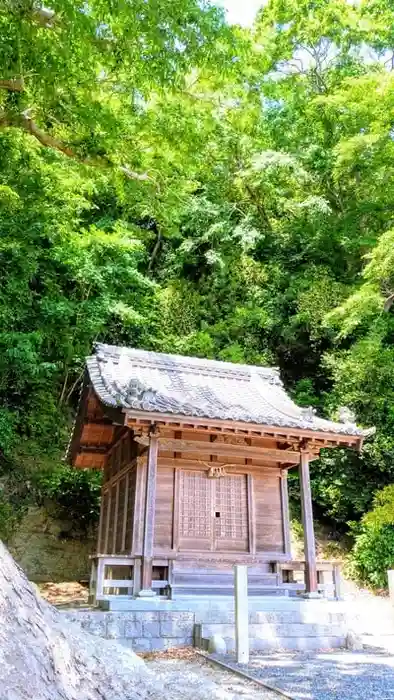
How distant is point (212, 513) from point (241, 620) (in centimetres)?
349

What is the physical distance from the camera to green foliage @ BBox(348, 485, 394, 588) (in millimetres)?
13070

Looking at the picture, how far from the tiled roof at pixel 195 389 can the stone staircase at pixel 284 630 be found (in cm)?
306

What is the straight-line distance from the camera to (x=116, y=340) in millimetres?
20344

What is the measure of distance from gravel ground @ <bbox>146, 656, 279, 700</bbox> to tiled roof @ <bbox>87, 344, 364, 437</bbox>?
3593mm

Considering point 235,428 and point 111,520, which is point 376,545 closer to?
point 235,428

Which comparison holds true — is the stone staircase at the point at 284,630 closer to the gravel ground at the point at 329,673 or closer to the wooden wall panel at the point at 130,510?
the gravel ground at the point at 329,673

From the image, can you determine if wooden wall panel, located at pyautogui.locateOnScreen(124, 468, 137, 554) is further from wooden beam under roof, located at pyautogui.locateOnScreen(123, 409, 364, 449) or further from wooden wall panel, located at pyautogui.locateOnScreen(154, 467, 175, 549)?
wooden beam under roof, located at pyautogui.locateOnScreen(123, 409, 364, 449)

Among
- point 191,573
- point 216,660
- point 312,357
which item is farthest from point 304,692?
point 312,357

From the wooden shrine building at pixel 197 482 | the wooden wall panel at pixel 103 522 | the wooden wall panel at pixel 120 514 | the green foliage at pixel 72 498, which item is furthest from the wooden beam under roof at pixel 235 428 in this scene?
the green foliage at pixel 72 498

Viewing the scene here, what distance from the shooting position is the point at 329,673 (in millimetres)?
5809

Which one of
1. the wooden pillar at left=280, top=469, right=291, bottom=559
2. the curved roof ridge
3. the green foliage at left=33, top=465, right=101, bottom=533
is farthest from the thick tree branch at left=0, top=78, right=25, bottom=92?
the green foliage at left=33, top=465, right=101, bottom=533

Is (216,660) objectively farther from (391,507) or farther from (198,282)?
(198,282)

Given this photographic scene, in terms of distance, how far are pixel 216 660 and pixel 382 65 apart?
79.8ft

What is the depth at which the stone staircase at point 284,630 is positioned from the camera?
24.6ft
